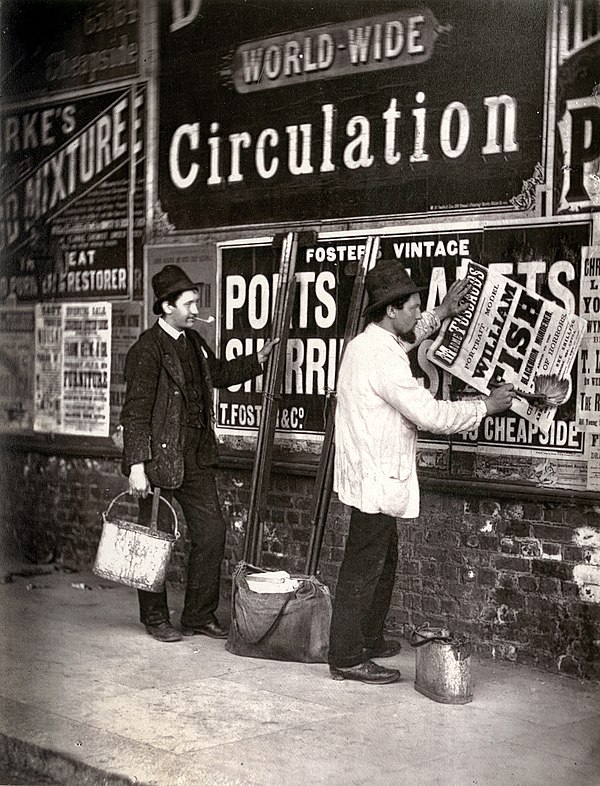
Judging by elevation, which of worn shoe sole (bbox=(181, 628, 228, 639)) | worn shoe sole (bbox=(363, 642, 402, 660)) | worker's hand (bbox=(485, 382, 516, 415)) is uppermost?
worker's hand (bbox=(485, 382, 516, 415))

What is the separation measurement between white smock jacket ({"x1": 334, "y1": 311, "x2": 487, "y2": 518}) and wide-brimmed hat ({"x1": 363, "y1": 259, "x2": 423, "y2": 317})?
0.17 m

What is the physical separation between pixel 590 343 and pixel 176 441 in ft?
8.54

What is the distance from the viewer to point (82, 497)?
31.1 ft

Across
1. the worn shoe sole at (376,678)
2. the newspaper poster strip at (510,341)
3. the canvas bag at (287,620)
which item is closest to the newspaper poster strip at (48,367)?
the canvas bag at (287,620)

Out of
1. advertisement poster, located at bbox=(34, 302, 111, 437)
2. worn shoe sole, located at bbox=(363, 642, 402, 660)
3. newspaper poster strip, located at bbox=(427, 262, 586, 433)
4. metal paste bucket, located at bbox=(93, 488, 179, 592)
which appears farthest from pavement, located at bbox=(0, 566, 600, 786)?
advertisement poster, located at bbox=(34, 302, 111, 437)

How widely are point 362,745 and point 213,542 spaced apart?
2273mm

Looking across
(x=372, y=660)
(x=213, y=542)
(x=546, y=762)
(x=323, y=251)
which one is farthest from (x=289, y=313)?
(x=546, y=762)

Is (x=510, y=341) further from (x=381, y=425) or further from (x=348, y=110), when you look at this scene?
(x=348, y=110)

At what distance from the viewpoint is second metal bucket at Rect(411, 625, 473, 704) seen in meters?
5.86

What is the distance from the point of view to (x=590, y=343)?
626cm

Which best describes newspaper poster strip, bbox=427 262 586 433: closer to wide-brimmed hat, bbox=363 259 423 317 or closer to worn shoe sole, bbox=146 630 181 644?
wide-brimmed hat, bbox=363 259 423 317

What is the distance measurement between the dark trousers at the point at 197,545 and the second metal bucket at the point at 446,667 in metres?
1.75

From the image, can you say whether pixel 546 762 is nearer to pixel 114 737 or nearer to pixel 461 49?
pixel 114 737

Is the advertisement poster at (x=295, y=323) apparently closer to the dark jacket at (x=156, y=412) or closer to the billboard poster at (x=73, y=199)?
the dark jacket at (x=156, y=412)
